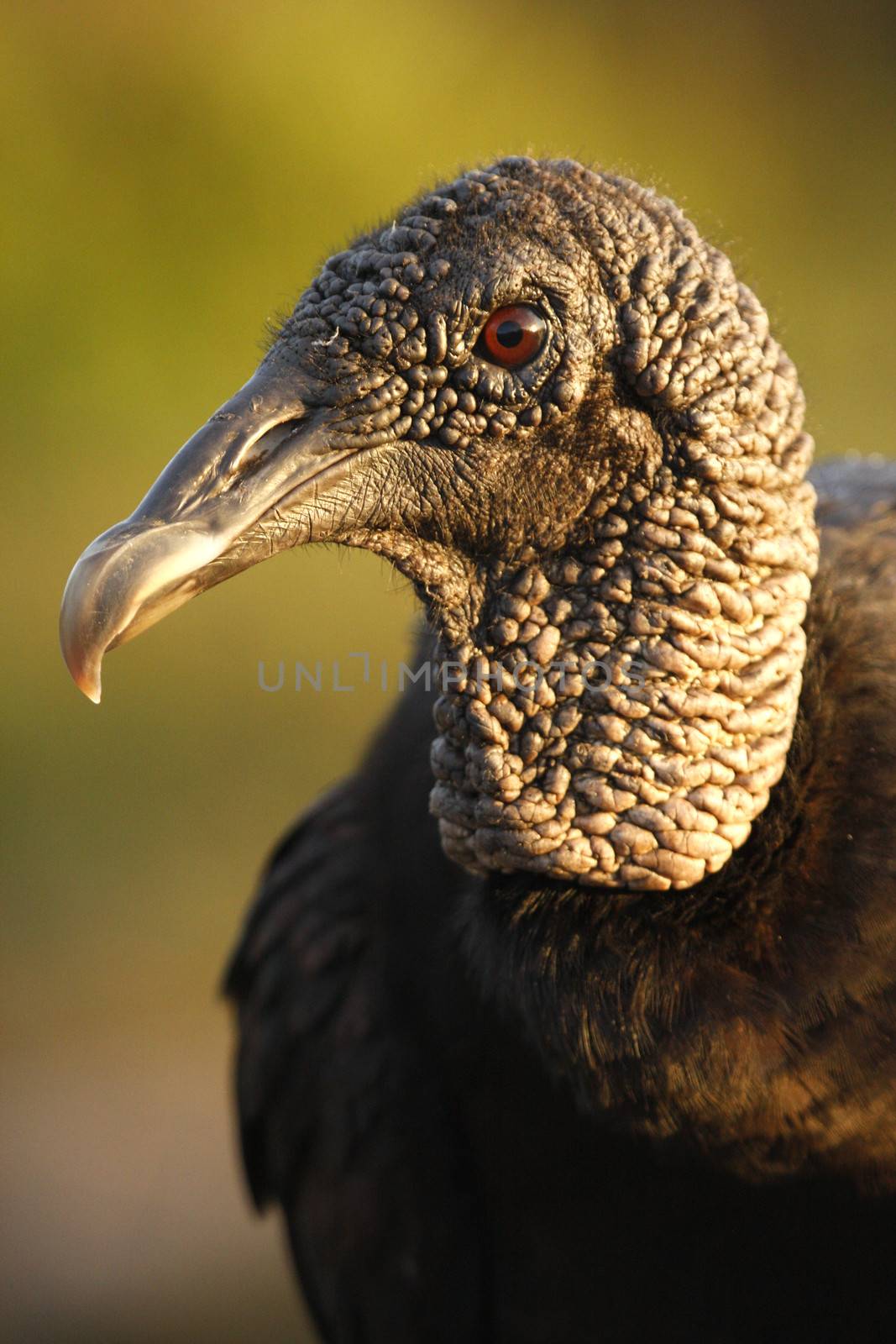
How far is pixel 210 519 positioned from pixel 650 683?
0.71m

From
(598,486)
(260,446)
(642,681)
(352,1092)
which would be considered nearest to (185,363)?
(352,1092)

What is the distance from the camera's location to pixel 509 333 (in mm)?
2254

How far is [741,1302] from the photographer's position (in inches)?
106

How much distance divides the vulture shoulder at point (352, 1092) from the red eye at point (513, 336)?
3.30ft

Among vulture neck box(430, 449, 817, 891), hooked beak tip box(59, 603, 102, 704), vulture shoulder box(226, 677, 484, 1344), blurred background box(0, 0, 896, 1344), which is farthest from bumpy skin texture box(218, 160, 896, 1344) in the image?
blurred background box(0, 0, 896, 1344)

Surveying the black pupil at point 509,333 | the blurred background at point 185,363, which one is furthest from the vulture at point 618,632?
the blurred background at point 185,363

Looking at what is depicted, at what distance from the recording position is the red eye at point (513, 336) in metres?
2.24

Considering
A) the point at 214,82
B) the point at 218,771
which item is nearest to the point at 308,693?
the point at 218,771

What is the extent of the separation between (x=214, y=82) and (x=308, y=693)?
313 centimetres

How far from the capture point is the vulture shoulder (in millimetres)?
3350

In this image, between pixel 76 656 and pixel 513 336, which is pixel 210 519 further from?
pixel 513 336

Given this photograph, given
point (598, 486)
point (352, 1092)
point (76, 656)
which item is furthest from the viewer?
point (352, 1092)

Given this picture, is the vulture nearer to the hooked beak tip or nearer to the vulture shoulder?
the hooked beak tip

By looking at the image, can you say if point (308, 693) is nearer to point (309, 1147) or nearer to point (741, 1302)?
point (309, 1147)
